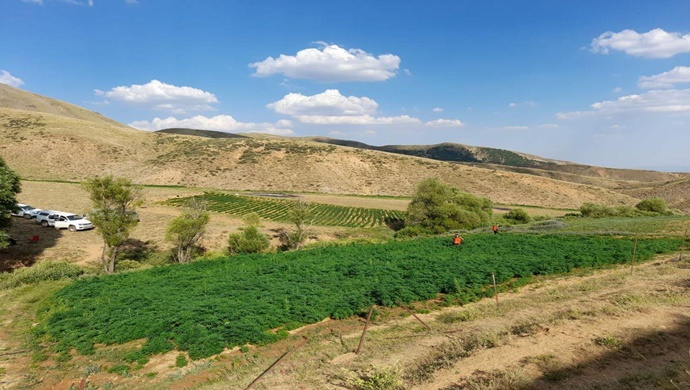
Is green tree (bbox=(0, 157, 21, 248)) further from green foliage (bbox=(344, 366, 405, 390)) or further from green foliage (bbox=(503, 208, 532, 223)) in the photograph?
green foliage (bbox=(503, 208, 532, 223))

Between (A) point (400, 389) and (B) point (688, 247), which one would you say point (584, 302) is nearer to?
(A) point (400, 389)

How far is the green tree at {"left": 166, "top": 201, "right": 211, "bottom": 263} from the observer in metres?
33.4

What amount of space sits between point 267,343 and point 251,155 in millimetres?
106316

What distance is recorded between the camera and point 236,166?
10812cm

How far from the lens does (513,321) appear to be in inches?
583

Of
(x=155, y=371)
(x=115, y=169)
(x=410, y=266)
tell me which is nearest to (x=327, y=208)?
(x=410, y=266)

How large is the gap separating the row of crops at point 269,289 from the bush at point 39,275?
508 centimetres

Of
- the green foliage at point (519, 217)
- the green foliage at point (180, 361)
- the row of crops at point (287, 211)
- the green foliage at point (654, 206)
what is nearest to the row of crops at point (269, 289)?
the green foliage at point (180, 361)

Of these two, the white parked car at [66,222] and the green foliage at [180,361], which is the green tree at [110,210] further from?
the green foliage at [180,361]

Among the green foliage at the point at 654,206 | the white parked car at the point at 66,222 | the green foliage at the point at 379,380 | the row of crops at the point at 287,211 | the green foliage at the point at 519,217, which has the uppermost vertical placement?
the green foliage at the point at 654,206

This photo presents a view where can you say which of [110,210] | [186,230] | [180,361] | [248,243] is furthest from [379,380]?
[110,210]

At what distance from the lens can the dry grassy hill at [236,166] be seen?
95.8 metres

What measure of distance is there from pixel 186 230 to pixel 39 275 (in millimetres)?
11255

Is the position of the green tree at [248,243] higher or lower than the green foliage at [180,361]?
lower
